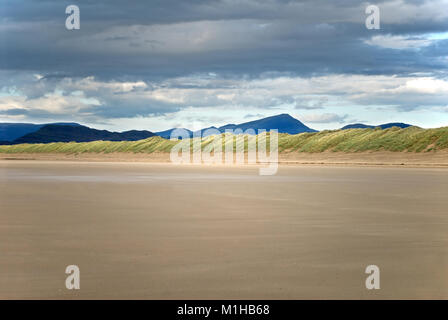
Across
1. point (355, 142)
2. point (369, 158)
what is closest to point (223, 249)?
point (369, 158)

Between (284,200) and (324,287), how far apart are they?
42.5 feet

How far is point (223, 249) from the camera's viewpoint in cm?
1037

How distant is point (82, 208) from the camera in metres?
17.6

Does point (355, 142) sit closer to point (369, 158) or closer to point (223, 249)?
point (369, 158)

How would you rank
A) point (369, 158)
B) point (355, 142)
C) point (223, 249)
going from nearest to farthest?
point (223, 249), point (369, 158), point (355, 142)

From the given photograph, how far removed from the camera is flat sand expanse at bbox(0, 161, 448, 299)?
298 inches

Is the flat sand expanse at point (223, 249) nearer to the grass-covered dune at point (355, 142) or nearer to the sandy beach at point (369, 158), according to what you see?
the sandy beach at point (369, 158)

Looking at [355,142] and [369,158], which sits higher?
[355,142]

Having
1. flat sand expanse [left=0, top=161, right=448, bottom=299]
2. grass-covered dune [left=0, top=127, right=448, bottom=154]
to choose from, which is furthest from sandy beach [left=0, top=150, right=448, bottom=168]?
flat sand expanse [left=0, top=161, right=448, bottom=299]

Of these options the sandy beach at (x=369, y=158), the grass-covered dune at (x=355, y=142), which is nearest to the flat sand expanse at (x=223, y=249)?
the sandy beach at (x=369, y=158)

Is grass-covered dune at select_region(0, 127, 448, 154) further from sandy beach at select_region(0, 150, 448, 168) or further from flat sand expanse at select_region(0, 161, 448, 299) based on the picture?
flat sand expanse at select_region(0, 161, 448, 299)

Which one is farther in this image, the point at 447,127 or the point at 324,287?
the point at 447,127
